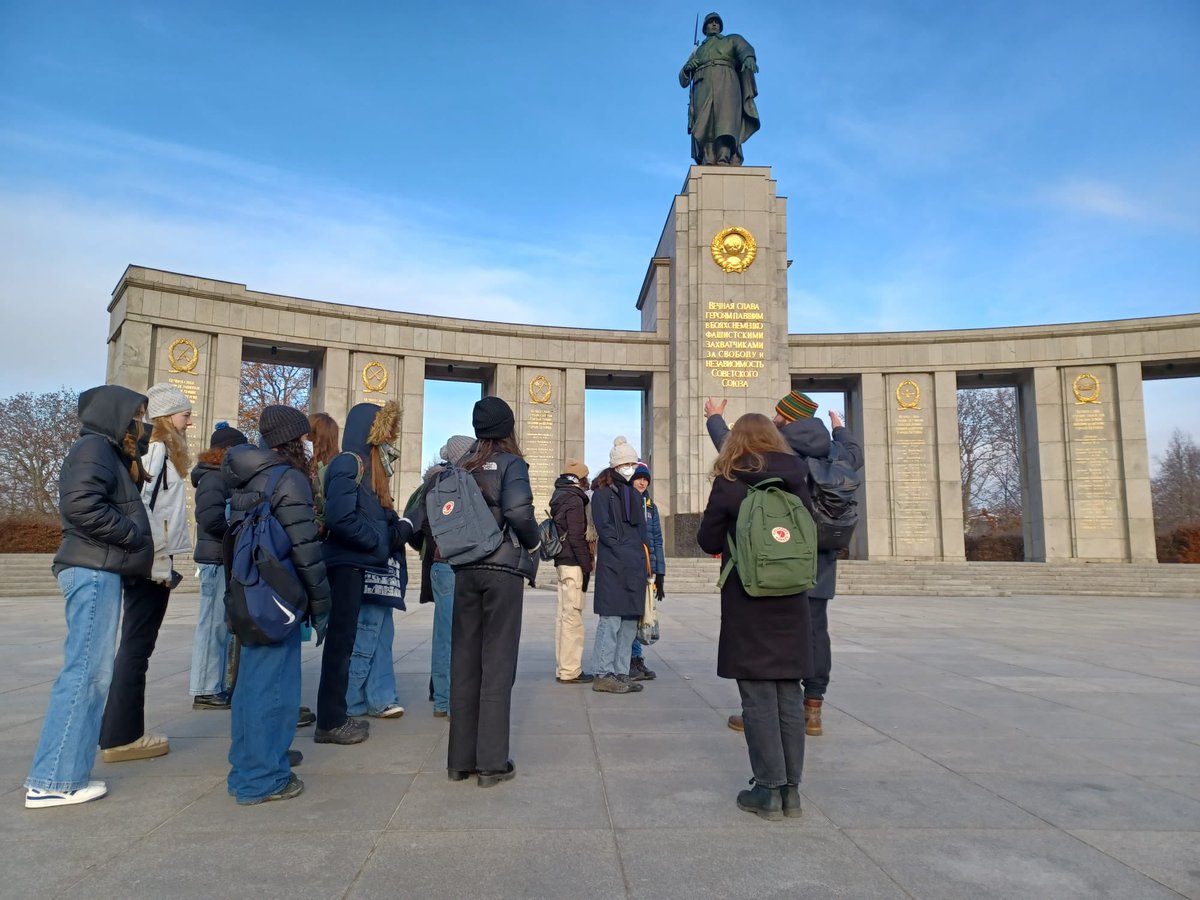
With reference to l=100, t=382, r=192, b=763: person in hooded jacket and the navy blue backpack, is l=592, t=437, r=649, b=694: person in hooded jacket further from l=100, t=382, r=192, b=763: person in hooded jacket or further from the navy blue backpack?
l=100, t=382, r=192, b=763: person in hooded jacket

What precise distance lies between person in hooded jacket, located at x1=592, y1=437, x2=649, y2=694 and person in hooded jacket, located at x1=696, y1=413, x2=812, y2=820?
2.45 m

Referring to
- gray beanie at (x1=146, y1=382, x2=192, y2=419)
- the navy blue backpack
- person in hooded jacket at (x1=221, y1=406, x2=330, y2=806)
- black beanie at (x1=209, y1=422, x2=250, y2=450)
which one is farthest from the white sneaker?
black beanie at (x1=209, y1=422, x2=250, y2=450)

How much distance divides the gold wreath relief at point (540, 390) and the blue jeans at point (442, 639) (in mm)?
20157

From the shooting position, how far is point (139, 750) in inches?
160

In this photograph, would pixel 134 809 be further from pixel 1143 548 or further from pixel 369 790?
pixel 1143 548

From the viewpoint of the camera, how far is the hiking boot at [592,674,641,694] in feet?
19.5

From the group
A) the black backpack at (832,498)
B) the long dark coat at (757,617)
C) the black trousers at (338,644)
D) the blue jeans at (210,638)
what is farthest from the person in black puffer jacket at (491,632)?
the blue jeans at (210,638)

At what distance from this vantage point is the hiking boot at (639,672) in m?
6.59

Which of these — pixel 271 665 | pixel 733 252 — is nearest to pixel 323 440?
pixel 271 665

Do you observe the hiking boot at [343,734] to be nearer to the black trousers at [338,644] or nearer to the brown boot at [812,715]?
the black trousers at [338,644]

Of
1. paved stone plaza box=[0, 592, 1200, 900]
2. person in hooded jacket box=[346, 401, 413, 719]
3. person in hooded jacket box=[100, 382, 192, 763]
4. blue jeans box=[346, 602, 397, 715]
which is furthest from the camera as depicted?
blue jeans box=[346, 602, 397, 715]

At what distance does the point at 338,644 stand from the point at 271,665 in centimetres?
106

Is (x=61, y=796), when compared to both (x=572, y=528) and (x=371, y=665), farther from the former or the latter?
(x=572, y=528)

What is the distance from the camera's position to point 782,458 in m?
3.70
